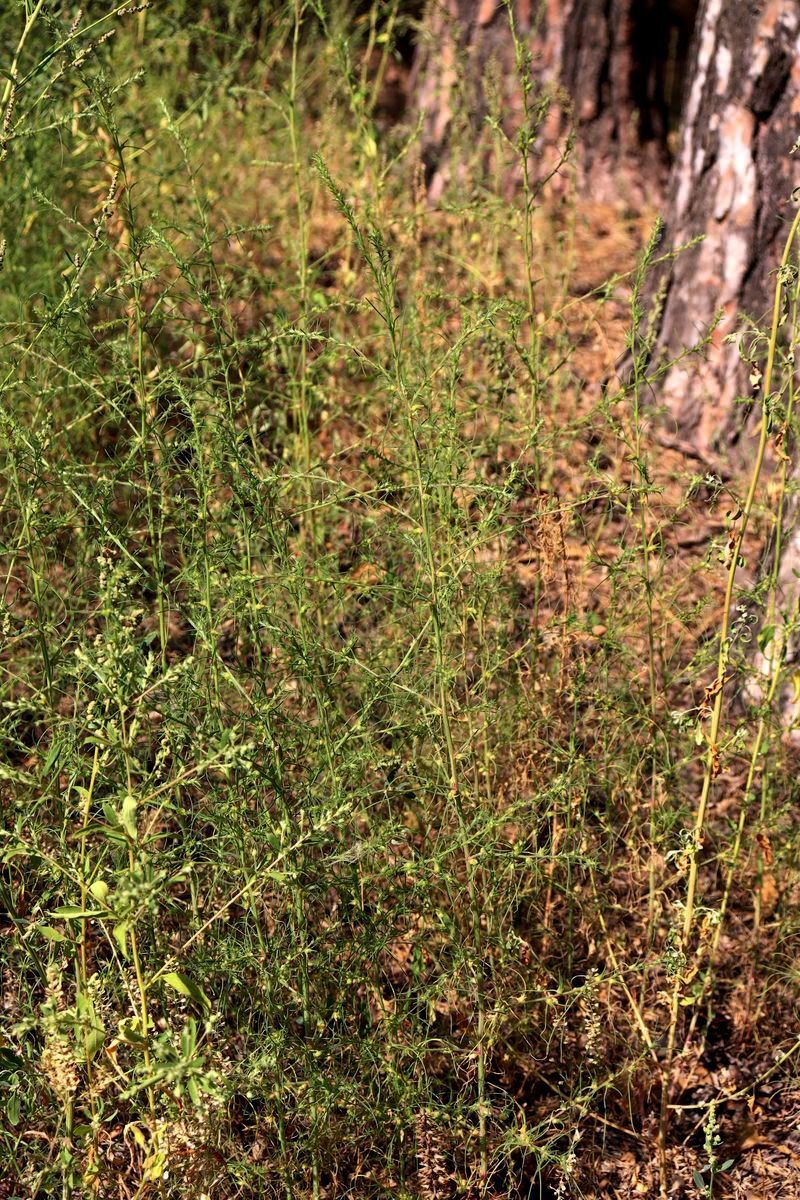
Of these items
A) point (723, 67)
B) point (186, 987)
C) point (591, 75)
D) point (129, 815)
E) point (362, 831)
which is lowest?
point (362, 831)

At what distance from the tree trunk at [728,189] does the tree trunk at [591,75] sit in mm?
775

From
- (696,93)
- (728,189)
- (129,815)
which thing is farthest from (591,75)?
(129,815)

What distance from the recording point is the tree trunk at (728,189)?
3436mm

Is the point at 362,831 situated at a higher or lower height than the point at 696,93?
lower

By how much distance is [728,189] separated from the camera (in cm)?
359

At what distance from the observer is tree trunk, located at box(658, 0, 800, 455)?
344 cm

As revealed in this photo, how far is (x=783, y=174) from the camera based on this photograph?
343 cm

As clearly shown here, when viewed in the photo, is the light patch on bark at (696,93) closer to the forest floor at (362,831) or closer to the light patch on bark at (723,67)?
the light patch on bark at (723,67)

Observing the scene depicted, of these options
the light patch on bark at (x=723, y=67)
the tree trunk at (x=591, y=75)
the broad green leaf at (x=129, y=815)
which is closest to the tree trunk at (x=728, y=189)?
the light patch on bark at (x=723, y=67)

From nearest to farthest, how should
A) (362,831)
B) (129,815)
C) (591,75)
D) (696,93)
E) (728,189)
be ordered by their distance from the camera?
Result: (129,815) → (362,831) → (728,189) → (696,93) → (591,75)

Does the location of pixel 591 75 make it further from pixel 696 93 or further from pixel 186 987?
pixel 186 987

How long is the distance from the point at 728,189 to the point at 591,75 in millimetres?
1179

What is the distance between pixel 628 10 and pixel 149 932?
11.6 ft

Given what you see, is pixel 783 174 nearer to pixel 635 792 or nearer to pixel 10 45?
pixel 635 792
